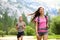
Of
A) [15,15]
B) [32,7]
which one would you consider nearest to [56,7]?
[32,7]

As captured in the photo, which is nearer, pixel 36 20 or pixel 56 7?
pixel 36 20

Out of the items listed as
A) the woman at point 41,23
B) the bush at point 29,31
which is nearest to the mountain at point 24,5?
the bush at point 29,31

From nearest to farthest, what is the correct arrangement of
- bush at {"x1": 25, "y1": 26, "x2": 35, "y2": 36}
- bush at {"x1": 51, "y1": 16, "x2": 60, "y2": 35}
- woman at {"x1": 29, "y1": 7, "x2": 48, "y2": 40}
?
woman at {"x1": 29, "y1": 7, "x2": 48, "y2": 40} < bush at {"x1": 25, "y1": 26, "x2": 35, "y2": 36} < bush at {"x1": 51, "y1": 16, "x2": 60, "y2": 35}

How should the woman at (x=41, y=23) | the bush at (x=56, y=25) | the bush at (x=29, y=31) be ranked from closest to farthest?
the woman at (x=41, y=23), the bush at (x=29, y=31), the bush at (x=56, y=25)

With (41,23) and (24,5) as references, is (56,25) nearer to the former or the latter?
(24,5)

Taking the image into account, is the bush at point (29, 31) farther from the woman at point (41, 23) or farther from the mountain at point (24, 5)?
the woman at point (41, 23)

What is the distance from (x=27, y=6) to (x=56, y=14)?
4.26 ft

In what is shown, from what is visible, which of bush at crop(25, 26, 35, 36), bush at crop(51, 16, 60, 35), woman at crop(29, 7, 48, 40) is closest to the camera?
woman at crop(29, 7, 48, 40)

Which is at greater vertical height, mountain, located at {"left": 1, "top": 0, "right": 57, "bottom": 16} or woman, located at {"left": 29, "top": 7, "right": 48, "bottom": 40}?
mountain, located at {"left": 1, "top": 0, "right": 57, "bottom": 16}

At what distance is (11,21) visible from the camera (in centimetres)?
1024

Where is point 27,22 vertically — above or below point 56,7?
below

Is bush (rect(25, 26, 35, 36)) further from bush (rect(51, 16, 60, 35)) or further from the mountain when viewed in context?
bush (rect(51, 16, 60, 35))

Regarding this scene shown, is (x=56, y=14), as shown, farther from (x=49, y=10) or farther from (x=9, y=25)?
(x=9, y=25)

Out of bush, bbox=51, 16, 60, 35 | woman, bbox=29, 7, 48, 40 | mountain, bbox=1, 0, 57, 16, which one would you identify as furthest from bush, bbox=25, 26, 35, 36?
woman, bbox=29, 7, 48, 40
